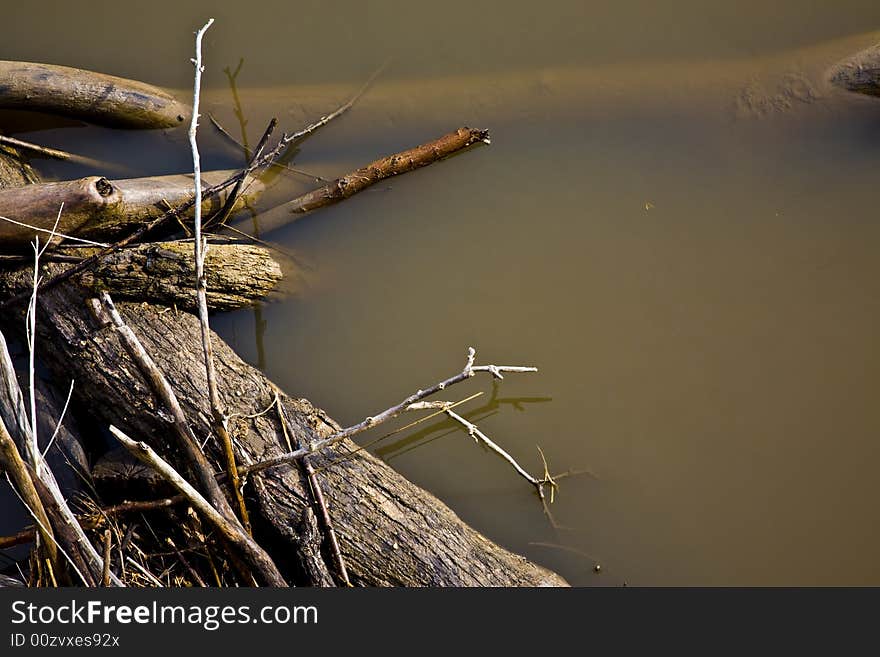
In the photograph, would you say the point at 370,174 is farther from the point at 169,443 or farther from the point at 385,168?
the point at 169,443

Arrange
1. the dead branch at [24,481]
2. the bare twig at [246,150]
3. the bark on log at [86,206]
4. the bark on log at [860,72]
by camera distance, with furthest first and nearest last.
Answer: the bare twig at [246,150]
the bark on log at [860,72]
the bark on log at [86,206]
the dead branch at [24,481]

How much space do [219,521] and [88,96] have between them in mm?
2064

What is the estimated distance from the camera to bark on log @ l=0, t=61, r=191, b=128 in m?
3.17

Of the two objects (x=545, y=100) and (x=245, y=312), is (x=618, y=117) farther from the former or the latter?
(x=245, y=312)

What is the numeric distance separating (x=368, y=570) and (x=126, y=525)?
0.84 meters

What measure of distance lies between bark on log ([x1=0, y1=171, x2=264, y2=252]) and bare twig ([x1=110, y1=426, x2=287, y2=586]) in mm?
928

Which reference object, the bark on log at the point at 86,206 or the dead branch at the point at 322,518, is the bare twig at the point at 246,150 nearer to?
the bark on log at the point at 86,206

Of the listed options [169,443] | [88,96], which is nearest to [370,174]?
[88,96]

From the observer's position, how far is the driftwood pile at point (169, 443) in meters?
2.30

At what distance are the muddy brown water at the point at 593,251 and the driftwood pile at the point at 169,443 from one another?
29 centimetres

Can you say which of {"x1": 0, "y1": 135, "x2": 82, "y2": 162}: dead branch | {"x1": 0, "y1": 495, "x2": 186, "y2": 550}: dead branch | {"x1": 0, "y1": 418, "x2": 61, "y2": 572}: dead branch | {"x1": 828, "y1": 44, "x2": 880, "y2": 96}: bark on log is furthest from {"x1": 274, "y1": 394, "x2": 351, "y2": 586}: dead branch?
{"x1": 828, "y1": 44, "x2": 880, "y2": 96}: bark on log

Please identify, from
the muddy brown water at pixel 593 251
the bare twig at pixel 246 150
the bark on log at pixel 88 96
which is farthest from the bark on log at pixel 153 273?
the bark on log at pixel 88 96

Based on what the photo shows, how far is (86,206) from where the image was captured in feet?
8.77

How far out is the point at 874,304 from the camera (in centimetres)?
296
